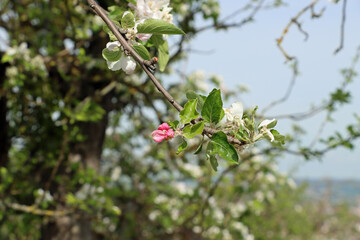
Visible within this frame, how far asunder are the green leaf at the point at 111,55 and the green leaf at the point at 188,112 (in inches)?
7.7

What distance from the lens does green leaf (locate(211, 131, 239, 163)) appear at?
607mm

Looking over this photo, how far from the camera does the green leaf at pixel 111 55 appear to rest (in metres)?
0.70

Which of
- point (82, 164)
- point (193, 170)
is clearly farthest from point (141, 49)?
point (193, 170)

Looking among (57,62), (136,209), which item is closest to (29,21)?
(57,62)

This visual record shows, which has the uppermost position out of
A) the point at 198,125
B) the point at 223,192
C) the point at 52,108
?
the point at 198,125

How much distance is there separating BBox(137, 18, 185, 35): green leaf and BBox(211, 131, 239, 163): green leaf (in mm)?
216

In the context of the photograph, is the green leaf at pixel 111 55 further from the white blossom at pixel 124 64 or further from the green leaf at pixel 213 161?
the green leaf at pixel 213 161

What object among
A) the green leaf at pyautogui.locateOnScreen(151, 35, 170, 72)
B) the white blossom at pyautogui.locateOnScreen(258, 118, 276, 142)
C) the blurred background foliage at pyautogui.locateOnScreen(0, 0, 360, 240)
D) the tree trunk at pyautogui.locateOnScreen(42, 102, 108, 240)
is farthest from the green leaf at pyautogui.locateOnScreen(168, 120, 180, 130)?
the tree trunk at pyautogui.locateOnScreen(42, 102, 108, 240)

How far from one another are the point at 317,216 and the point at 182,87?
7.14 metres

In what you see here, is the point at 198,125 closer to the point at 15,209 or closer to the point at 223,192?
the point at 15,209

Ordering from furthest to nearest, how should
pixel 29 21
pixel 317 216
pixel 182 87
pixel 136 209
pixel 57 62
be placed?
1. pixel 317 216
2. pixel 136 209
3. pixel 182 87
4. pixel 29 21
5. pixel 57 62

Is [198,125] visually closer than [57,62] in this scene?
Yes

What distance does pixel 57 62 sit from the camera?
2.41m

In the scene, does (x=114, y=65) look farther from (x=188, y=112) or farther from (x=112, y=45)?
(x=188, y=112)
